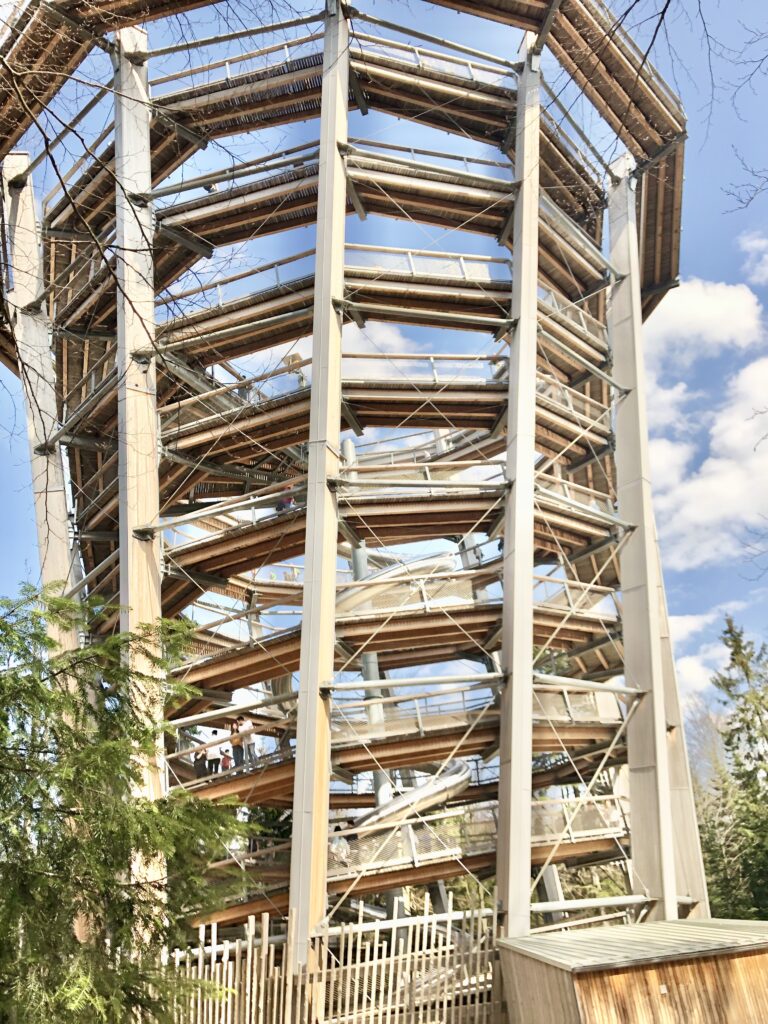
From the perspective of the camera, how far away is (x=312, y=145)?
13312 millimetres

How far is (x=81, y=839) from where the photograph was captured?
171 inches

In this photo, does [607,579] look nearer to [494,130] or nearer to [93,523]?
[494,130]

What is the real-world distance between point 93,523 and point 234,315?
4.78 meters

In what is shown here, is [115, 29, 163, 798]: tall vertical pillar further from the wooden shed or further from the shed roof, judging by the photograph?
the wooden shed

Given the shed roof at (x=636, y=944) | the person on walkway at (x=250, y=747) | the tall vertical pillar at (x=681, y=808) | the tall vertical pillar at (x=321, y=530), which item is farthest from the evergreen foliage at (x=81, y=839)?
the tall vertical pillar at (x=681, y=808)

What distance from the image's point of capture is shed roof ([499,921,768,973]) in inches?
280

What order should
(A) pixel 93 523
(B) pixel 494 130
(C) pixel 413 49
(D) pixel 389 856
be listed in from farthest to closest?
(A) pixel 93 523
(B) pixel 494 130
(C) pixel 413 49
(D) pixel 389 856

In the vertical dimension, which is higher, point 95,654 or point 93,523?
point 93,523

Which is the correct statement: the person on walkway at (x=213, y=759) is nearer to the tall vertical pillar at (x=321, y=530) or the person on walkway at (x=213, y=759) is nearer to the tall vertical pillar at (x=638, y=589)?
the tall vertical pillar at (x=321, y=530)

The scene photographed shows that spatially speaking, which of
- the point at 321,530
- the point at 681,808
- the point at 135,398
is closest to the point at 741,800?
the point at 681,808

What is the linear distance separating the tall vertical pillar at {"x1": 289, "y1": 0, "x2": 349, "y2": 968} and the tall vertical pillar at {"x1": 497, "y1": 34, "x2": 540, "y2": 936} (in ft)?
7.71

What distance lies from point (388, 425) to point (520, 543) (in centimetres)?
361

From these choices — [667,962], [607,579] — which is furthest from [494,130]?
[667,962]

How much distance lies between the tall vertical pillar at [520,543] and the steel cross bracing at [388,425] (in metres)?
0.04
